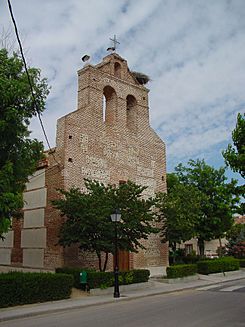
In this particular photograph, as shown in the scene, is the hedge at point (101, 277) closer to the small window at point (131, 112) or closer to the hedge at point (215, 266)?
the hedge at point (215, 266)

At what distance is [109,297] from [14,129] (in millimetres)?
7347

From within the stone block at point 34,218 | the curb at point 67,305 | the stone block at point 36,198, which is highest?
the stone block at point 36,198

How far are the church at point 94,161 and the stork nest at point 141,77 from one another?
7 centimetres

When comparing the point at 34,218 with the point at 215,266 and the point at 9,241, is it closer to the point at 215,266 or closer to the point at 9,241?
the point at 9,241

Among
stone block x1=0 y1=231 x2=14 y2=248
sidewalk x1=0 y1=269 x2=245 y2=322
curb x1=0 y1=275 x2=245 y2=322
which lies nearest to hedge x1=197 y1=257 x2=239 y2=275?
sidewalk x1=0 y1=269 x2=245 y2=322

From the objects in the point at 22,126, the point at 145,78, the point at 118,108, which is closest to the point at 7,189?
the point at 22,126

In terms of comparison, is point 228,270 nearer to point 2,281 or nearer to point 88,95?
point 88,95

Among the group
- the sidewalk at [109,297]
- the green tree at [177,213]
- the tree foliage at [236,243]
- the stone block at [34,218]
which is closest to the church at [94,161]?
the stone block at [34,218]

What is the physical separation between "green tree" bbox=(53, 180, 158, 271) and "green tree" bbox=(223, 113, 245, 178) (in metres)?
5.53

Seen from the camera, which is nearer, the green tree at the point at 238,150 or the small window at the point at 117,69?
the green tree at the point at 238,150

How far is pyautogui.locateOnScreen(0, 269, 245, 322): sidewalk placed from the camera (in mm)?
11335

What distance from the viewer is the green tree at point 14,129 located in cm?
1107

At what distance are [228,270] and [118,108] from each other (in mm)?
12961

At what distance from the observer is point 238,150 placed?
40.5 ft
